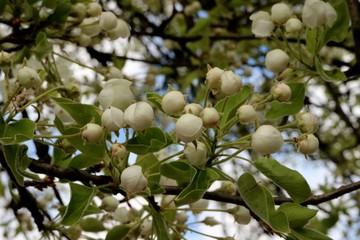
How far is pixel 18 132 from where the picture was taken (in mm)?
1062

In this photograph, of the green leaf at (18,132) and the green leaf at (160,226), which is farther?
the green leaf at (160,226)

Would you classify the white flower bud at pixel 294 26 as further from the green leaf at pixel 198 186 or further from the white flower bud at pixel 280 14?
the green leaf at pixel 198 186

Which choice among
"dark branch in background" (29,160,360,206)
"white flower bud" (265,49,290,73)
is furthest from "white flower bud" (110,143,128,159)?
"white flower bud" (265,49,290,73)

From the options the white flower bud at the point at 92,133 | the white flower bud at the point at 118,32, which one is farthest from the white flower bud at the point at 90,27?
the white flower bud at the point at 92,133

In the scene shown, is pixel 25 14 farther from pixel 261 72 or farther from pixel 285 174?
pixel 261 72

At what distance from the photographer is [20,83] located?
1183mm

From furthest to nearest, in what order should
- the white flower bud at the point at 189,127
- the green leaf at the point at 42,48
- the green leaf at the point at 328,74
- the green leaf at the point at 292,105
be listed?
the green leaf at the point at 42,48, the green leaf at the point at 328,74, the green leaf at the point at 292,105, the white flower bud at the point at 189,127

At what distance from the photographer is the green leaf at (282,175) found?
1016 mm

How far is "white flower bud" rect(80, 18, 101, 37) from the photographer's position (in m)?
1.68

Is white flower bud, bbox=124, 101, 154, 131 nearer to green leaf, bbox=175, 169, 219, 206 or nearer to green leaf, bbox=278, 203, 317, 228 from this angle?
green leaf, bbox=175, 169, 219, 206

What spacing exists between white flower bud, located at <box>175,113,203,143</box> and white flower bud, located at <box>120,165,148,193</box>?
11cm

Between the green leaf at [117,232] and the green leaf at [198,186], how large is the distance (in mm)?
257

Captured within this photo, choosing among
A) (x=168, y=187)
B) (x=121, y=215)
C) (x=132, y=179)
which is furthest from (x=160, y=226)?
(x=121, y=215)

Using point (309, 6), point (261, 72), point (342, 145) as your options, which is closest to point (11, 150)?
point (309, 6)
